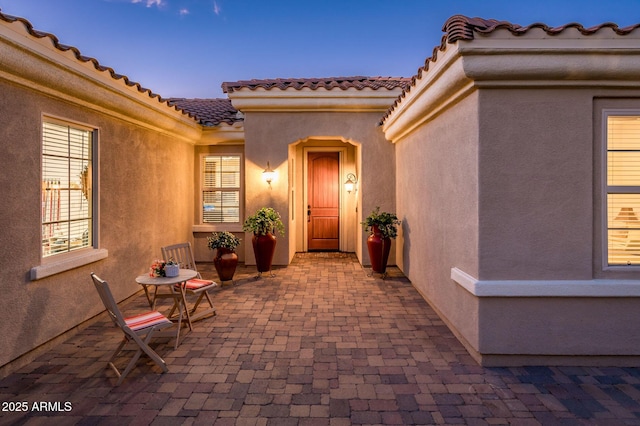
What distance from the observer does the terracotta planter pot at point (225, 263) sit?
7.24m

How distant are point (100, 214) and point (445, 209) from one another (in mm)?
4984

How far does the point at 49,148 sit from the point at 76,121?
0.56 metres

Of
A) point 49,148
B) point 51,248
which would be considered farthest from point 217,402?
point 49,148

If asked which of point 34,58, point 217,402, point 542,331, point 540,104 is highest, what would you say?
point 34,58

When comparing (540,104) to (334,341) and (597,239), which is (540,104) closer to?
(597,239)

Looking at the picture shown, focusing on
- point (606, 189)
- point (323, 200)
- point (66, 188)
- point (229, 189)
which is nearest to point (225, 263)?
point (229, 189)

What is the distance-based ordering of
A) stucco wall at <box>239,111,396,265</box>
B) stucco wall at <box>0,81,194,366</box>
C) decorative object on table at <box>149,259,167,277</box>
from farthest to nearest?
stucco wall at <box>239,111,396,265</box> < decorative object on table at <box>149,259,167,277</box> < stucco wall at <box>0,81,194,366</box>

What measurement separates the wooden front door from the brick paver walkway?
20.0ft

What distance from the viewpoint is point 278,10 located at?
26312 mm

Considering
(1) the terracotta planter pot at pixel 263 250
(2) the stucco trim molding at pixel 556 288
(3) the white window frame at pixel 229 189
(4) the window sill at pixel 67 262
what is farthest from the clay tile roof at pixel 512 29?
(3) the white window frame at pixel 229 189

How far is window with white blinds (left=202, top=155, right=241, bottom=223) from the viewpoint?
9.64 metres

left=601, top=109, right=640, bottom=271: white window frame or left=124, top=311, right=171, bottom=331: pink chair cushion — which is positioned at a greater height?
left=601, top=109, right=640, bottom=271: white window frame

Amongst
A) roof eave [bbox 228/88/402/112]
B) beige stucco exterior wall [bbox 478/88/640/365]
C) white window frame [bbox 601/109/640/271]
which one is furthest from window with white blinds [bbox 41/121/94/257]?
white window frame [bbox 601/109/640/271]

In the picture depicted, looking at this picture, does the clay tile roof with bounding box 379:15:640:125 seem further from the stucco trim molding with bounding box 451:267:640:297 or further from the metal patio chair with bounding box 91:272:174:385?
the metal patio chair with bounding box 91:272:174:385
